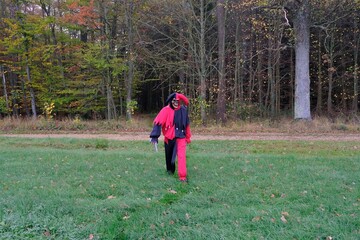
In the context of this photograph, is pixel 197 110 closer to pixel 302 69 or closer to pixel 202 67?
pixel 202 67

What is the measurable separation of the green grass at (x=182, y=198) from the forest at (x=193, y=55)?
33.3ft

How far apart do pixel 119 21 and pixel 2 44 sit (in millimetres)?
9275

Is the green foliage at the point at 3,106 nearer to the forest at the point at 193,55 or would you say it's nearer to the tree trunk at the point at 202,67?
the forest at the point at 193,55

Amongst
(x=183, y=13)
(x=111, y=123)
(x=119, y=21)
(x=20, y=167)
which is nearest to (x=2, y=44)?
(x=119, y=21)

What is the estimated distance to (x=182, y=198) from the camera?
18.4 ft

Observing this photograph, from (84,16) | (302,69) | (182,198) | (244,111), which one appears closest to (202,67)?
(244,111)

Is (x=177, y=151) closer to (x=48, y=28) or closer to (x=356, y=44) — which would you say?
(x=356, y=44)

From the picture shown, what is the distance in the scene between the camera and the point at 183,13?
19.3 m

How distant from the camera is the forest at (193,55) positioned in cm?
1869

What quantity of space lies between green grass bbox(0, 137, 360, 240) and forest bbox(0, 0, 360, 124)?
33.3ft

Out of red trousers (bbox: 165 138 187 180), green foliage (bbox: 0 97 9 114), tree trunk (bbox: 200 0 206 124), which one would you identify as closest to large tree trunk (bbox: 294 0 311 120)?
tree trunk (bbox: 200 0 206 124)

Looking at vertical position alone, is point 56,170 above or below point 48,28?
below

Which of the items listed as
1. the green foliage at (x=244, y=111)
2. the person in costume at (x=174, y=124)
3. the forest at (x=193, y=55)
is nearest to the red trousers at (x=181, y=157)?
the person in costume at (x=174, y=124)

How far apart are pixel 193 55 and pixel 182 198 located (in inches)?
607
